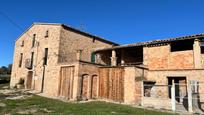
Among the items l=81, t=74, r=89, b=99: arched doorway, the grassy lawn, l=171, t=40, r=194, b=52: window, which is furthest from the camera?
l=81, t=74, r=89, b=99: arched doorway

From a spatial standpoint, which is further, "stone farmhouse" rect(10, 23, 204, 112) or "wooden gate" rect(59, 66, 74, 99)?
"wooden gate" rect(59, 66, 74, 99)

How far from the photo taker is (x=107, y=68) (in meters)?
19.4

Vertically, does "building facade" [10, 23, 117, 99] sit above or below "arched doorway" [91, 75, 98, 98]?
above

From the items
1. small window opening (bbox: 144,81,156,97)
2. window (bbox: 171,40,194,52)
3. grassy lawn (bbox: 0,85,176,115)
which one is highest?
window (bbox: 171,40,194,52)

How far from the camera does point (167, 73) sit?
17875 millimetres

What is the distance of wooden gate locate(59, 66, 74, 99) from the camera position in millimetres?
19250

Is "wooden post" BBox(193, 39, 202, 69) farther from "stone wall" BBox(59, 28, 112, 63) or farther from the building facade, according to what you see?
"stone wall" BBox(59, 28, 112, 63)

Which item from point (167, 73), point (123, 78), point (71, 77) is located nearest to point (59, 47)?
point (71, 77)

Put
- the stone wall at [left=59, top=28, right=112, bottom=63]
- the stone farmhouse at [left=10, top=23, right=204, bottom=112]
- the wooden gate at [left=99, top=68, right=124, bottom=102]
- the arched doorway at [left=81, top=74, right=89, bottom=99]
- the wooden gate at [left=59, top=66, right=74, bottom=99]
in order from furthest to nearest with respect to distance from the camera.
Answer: the stone wall at [left=59, top=28, right=112, bottom=63] < the wooden gate at [left=59, top=66, right=74, bottom=99] < the arched doorway at [left=81, top=74, right=89, bottom=99] < the wooden gate at [left=99, top=68, right=124, bottom=102] < the stone farmhouse at [left=10, top=23, right=204, bottom=112]

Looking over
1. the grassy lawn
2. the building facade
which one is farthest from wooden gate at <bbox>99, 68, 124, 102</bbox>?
the grassy lawn

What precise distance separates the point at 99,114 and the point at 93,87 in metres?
8.89

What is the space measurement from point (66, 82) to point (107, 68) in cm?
409

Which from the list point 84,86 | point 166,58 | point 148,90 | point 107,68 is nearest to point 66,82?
point 84,86

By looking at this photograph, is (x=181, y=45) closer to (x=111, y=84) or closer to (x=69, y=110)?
(x=111, y=84)
